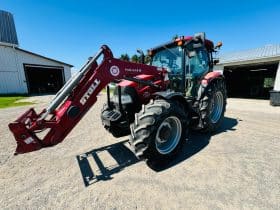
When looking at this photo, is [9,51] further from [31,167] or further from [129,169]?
[129,169]

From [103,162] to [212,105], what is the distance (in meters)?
3.35

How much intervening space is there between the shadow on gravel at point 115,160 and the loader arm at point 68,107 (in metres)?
0.84

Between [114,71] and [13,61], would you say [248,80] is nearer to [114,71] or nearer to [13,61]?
[114,71]

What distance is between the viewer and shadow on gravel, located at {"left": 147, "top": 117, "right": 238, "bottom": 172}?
2903mm

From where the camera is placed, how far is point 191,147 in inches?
145

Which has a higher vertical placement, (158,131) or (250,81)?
(250,81)

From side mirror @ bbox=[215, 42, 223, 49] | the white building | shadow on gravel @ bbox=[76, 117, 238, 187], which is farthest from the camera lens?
the white building

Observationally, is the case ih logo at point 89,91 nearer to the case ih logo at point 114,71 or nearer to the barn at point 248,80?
the case ih logo at point 114,71

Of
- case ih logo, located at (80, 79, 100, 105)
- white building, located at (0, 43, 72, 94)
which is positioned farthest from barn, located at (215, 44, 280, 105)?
white building, located at (0, 43, 72, 94)

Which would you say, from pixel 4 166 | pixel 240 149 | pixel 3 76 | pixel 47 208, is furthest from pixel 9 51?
pixel 240 149

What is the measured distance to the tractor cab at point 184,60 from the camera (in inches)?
153

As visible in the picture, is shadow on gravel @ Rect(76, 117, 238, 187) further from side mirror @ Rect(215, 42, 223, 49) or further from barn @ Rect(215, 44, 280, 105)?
barn @ Rect(215, 44, 280, 105)

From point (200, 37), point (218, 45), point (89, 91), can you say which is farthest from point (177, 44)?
point (89, 91)

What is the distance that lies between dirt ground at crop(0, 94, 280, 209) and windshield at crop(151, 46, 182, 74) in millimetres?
1931
